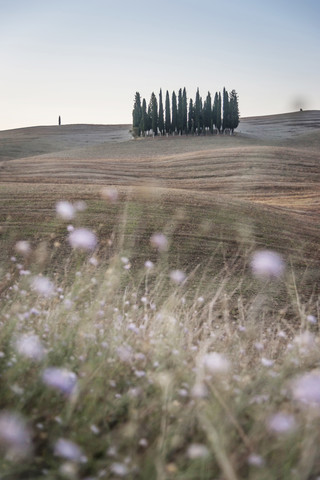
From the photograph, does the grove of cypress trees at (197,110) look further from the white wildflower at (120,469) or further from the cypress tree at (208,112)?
the white wildflower at (120,469)

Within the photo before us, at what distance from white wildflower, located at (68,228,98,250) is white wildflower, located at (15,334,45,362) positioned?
6.73m

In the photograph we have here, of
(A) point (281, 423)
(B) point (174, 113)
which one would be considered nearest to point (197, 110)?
(B) point (174, 113)

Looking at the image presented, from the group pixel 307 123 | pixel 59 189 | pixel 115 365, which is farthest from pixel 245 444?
pixel 307 123

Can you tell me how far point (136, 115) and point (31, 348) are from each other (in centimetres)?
6606

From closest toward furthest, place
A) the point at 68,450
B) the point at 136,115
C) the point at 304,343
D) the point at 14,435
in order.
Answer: the point at 68,450, the point at 14,435, the point at 304,343, the point at 136,115

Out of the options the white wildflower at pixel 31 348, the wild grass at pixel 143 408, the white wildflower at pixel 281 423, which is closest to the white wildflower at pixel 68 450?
the wild grass at pixel 143 408

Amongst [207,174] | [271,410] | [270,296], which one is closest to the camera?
[271,410]

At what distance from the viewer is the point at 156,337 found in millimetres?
4195

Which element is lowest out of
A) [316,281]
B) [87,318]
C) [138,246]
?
[316,281]

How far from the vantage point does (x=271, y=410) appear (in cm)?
303

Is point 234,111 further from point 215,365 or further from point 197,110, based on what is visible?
point 215,365

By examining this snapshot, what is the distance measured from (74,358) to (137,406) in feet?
2.27

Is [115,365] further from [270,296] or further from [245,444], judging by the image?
[270,296]

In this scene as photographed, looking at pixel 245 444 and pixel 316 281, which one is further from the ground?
pixel 245 444
